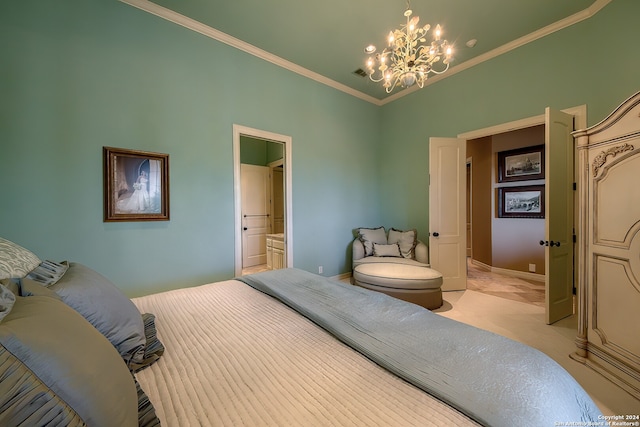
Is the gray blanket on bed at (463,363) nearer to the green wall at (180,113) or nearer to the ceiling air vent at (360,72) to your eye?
the green wall at (180,113)

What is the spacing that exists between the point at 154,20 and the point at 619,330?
4755 mm

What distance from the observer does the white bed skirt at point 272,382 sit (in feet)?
2.15

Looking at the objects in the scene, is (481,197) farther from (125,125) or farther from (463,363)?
(125,125)

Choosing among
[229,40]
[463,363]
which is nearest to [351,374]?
[463,363]

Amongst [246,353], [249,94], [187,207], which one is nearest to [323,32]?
[249,94]

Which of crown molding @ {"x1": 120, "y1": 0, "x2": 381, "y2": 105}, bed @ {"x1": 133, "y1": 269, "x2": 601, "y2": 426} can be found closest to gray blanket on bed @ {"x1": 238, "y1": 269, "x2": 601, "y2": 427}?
bed @ {"x1": 133, "y1": 269, "x2": 601, "y2": 426}

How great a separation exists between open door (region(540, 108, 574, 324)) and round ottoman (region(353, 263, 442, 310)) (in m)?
1.07

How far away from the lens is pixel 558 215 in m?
2.55

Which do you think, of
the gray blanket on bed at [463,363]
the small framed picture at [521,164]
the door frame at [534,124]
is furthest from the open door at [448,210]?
the gray blanket on bed at [463,363]

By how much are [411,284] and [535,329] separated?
1.20m

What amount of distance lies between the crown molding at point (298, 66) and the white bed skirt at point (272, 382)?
2976 millimetres

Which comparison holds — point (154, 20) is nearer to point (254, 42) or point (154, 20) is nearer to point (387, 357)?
point (254, 42)

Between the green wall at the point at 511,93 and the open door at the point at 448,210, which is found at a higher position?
the green wall at the point at 511,93

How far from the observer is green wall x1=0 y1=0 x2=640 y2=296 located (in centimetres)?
191
